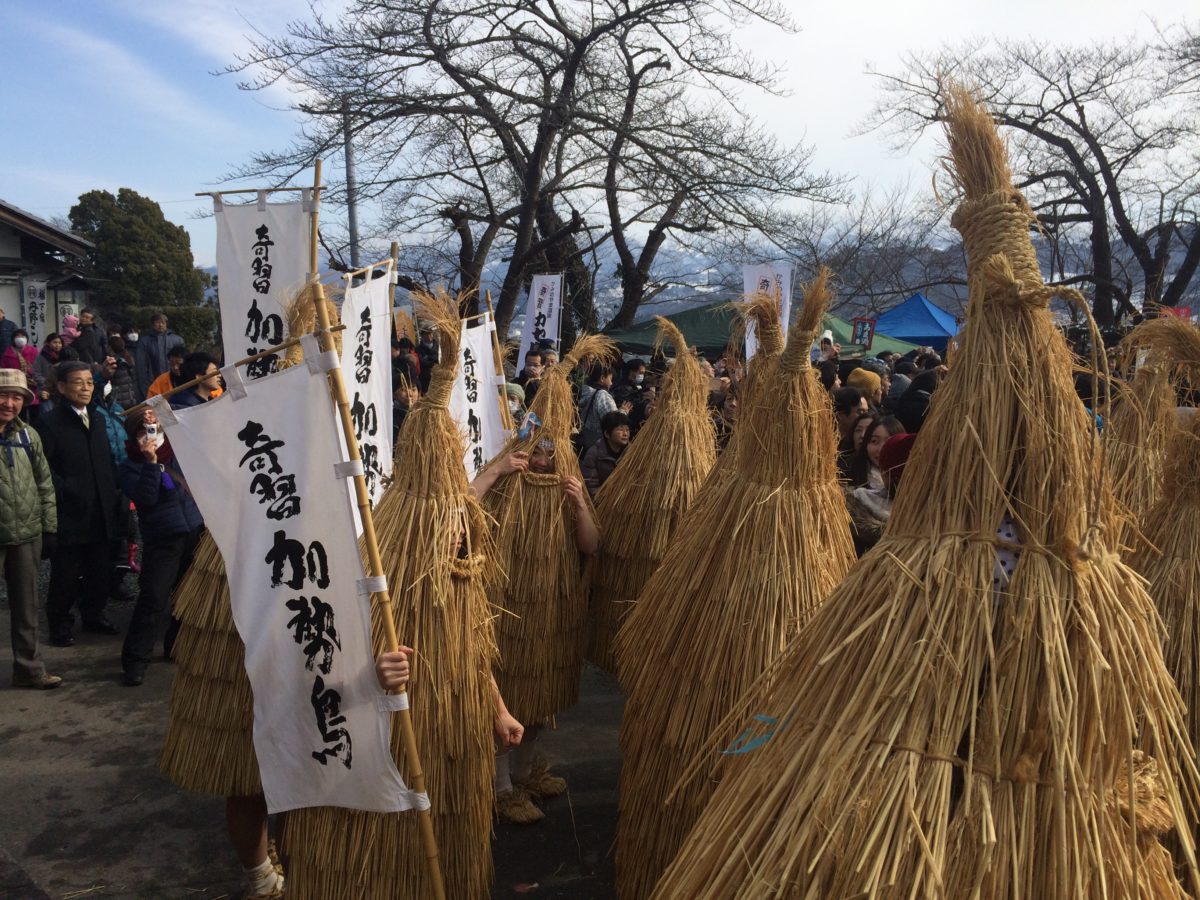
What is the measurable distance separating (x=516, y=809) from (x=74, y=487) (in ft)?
13.2

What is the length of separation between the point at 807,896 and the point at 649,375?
9.89m

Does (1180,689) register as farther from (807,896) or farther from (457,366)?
(457,366)

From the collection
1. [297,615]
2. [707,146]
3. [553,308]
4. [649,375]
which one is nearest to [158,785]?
[297,615]

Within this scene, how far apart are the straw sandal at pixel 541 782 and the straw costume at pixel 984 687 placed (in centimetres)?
277

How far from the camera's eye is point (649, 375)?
11125 mm

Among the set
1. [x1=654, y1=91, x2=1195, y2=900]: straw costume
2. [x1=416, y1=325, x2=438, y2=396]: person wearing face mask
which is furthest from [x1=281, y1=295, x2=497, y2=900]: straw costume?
[x1=416, y1=325, x2=438, y2=396]: person wearing face mask

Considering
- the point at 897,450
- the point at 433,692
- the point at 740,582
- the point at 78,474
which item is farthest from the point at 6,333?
the point at 897,450

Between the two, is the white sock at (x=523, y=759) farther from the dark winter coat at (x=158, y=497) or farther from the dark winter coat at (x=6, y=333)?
the dark winter coat at (x=6, y=333)

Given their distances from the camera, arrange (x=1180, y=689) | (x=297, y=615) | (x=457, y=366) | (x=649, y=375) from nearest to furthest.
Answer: (x=1180, y=689) → (x=297, y=615) → (x=457, y=366) → (x=649, y=375)

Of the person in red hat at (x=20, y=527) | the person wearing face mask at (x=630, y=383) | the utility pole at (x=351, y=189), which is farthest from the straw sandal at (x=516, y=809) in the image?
the utility pole at (x=351, y=189)

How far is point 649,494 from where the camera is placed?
14.3 ft

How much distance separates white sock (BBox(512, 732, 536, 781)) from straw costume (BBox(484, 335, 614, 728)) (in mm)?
131

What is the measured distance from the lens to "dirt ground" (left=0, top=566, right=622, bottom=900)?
3.58 meters

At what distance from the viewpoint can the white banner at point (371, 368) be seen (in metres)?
3.65
